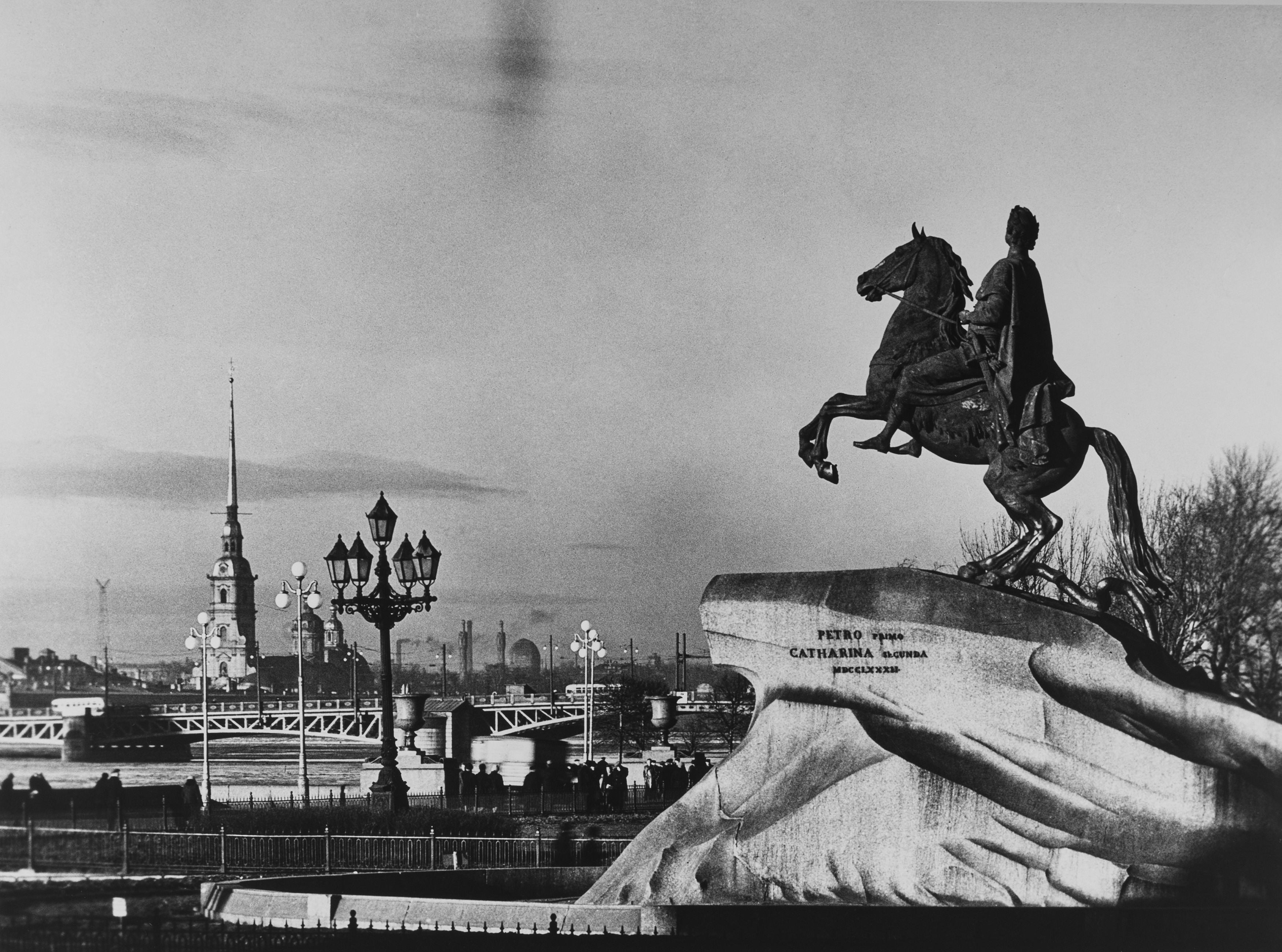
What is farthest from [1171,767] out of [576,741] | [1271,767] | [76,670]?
[76,670]

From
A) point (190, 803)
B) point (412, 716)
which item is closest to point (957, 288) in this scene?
point (190, 803)

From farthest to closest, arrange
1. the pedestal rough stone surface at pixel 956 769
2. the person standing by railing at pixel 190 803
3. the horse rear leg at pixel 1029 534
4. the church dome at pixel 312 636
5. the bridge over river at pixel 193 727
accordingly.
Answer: the church dome at pixel 312 636 → the bridge over river at pixel 193 727 → the person standing by railing at pixel 190 803 → the horse rear leg at pixel 1029 534 → the pedestal rough stone surface at pixel 956 769

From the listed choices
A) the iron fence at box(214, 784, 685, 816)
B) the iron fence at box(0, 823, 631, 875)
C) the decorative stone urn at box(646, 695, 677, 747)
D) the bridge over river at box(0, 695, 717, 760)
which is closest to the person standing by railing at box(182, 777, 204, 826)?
the iron fence at box(214, 784, 685, 816)

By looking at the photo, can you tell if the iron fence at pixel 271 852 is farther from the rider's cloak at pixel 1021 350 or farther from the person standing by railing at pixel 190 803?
the rider's cloak at pixel 1021 350

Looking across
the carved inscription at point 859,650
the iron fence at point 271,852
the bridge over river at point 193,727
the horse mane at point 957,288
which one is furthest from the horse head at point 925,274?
the bridge over river at point 193,727

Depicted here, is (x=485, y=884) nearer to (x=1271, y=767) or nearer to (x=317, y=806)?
(x=1271, y=767)

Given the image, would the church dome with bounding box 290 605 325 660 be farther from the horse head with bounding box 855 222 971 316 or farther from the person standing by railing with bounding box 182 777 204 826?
the horse head with bounding box 855 222 971 316
